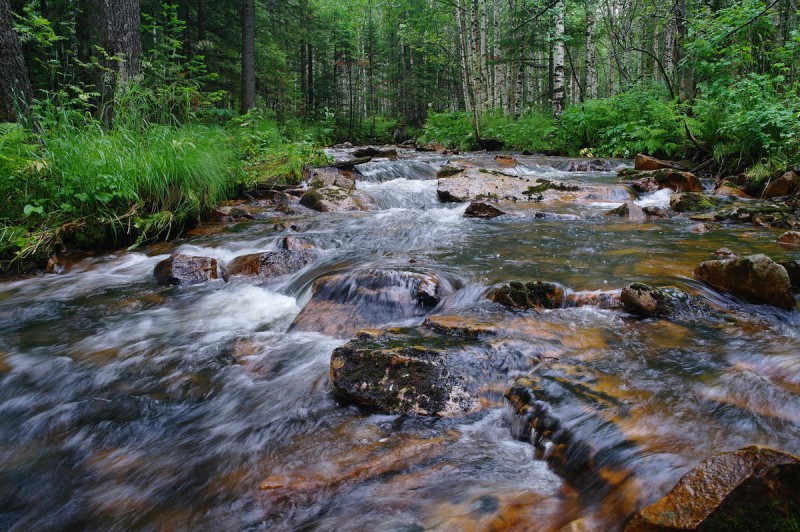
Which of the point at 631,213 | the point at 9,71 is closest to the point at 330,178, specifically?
the point at 9,71

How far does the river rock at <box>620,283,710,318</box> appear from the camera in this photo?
3.33 metres

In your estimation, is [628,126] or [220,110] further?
[628,126]

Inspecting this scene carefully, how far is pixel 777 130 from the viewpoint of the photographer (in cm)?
809

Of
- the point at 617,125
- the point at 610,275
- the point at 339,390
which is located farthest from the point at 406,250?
the point at 617,125

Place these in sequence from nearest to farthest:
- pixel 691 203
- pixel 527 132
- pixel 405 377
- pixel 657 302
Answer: pixel 405 377 < pixel 657 302 < pixel 691 203 < pixel 527 132

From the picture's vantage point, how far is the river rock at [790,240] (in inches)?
191

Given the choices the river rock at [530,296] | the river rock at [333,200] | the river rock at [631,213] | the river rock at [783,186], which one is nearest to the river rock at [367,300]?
the river rock at [530,296]

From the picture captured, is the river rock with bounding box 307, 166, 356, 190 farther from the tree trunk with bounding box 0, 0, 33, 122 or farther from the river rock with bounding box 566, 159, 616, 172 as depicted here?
the river rock with bounding box 566, 159, 616, 172

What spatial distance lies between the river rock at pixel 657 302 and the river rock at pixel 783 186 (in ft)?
18.7

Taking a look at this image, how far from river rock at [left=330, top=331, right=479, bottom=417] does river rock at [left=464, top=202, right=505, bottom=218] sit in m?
4.74

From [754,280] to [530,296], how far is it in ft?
5.14

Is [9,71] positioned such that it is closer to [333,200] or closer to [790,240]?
[333,200]

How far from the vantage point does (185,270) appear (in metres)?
4.92

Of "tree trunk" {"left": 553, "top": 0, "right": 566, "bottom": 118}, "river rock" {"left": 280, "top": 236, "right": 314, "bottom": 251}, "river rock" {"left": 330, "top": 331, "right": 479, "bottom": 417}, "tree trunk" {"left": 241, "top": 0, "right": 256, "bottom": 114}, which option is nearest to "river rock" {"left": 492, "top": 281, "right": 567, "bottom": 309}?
"river rock" {"left": 330, "top": 331, "right": 479, "bottom": 417}
